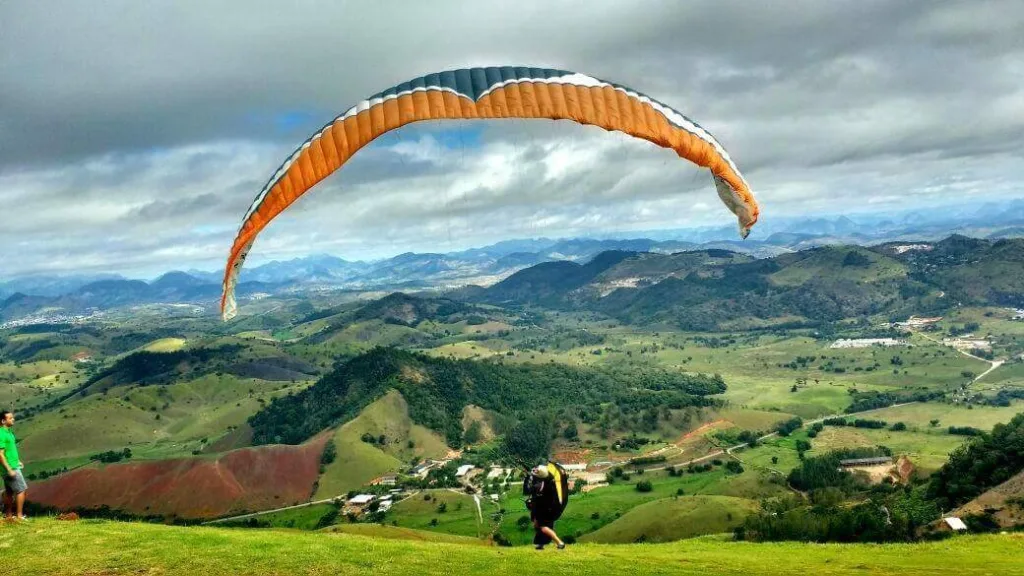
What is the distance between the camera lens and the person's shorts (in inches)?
802

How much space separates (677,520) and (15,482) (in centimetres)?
8434

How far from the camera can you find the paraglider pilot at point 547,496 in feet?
53.7

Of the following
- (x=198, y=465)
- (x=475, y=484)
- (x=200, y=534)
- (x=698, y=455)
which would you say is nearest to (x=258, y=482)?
(x=198, y=465)

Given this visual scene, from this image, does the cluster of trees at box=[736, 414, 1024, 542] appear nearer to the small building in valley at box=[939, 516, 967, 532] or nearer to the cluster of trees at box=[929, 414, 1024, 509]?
the cluster of trees at box=[929, 414, 1024, 509]

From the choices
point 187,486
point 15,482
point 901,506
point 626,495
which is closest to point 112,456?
point 187,486

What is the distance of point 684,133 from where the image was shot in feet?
61.5

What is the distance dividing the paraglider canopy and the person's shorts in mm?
10711

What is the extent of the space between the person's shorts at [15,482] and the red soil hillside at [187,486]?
119 metres

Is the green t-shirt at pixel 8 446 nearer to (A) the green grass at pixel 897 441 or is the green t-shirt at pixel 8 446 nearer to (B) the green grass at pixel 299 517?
(B) the green grass at pixel 299 517

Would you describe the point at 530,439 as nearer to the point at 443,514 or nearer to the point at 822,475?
the point at 443,514

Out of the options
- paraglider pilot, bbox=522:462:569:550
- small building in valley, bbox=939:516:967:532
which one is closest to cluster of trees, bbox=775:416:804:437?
small building in valley, bbox=939:516:967:532

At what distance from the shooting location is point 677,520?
290ft

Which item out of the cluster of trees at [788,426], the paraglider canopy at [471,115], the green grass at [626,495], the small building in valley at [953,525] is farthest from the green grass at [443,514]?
the cluster of trees at [788,426]

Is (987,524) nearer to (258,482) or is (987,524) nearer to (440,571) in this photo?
(440,571)
